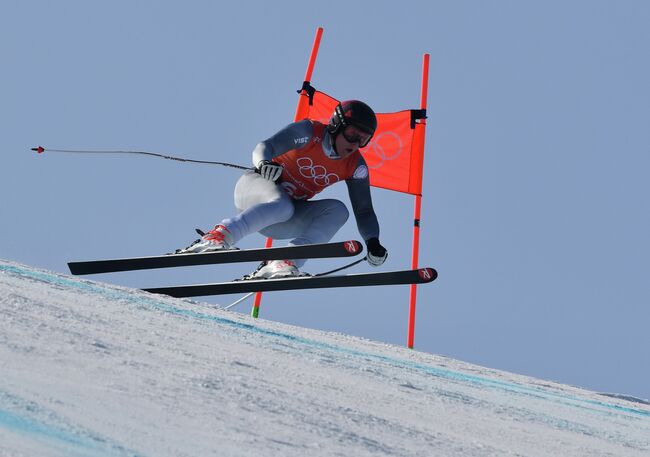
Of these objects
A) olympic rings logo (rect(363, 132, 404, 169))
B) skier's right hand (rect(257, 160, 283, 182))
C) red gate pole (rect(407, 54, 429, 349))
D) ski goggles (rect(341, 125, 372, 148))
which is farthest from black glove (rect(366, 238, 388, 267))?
olympic rings logo (rect(363, 132, 404, 169))

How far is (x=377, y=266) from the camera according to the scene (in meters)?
6.12

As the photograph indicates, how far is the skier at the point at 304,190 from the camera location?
5781 millimetres

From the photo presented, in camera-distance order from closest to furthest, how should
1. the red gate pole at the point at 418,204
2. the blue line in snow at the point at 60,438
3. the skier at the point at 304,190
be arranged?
the blue line in snow at the point at 60,438 → the skier at the point at 304,190 → the red gate pole at the point at 418,204

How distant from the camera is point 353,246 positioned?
524cm

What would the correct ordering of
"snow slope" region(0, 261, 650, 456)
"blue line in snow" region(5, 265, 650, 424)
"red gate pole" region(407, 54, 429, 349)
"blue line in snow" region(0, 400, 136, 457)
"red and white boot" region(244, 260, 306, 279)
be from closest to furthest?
"blue line in snow" region(0, 400, 136, 457)
"snow slope" region(0, 261, 650, 456)
"blue line in snow" region(5, 265, 650, 424)
"red and white boot" region(244, 260, 306, 279)
"red gate pole" region(407, 54, 429, 349)

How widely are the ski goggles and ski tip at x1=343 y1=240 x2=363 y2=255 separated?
916 mm

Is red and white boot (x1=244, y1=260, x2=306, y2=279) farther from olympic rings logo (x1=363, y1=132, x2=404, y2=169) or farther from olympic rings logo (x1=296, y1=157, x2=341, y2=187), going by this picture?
olympic rings logo (x1=363, y1=132, x2=404, y2=169)

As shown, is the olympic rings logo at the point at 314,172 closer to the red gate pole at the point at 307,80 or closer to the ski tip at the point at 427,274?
the ski tip at the point at 427,274

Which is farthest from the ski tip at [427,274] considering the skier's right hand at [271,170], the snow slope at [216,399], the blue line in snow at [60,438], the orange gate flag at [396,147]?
the blue line in snow at [60,438]

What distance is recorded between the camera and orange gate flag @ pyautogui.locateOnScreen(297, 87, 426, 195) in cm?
865

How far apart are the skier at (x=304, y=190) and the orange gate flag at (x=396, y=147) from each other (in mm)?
2453

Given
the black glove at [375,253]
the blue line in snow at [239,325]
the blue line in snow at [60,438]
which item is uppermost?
the black glove at [375,253]

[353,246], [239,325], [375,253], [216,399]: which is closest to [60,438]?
[216,399]

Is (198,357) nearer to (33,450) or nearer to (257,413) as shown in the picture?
(257,413)
